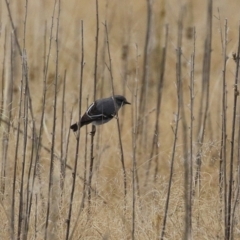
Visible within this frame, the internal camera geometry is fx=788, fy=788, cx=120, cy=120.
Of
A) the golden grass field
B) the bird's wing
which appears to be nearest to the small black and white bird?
the bird's wing

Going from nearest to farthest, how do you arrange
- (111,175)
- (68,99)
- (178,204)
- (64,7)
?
(178,204) → (111,175) → (68,99) → (64,7)

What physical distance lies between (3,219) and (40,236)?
28cm

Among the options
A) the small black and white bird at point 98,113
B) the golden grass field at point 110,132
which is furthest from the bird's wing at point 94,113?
the golden grass field at point 110,132

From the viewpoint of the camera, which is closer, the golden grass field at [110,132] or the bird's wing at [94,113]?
the golden grass field at [110,132]

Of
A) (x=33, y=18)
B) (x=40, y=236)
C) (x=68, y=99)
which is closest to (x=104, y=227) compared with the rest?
(x=40, y=236)

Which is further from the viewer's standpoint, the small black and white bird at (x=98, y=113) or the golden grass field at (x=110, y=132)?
the small black and white bird at (x=98, y=113)

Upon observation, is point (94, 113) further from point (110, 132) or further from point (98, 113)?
point (110, 132)

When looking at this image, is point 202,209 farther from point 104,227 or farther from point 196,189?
point 104,227

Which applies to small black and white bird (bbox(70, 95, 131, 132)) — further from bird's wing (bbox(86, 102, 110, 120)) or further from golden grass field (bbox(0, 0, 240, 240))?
golden grass field (bbox(0, 0, 240, 240))

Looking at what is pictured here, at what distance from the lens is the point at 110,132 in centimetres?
677

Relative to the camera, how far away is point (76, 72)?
769 cm

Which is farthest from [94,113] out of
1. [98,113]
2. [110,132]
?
[110,132]

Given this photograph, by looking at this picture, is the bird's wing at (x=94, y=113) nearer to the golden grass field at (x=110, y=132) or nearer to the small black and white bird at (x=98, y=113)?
the small black and white bird at (x=98, y=113)

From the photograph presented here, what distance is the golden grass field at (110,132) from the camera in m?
4.20
